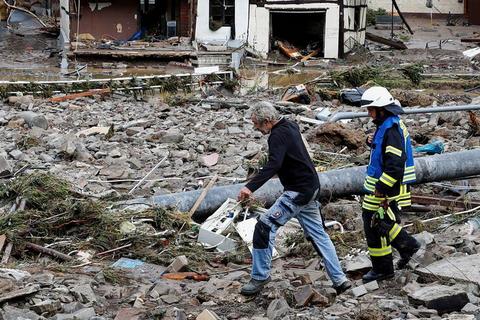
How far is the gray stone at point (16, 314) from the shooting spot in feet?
18.8

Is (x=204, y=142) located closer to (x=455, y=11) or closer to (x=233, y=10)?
(x=233, y=10)

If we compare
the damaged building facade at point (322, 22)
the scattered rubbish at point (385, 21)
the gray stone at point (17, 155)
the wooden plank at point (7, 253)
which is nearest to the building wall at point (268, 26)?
→ the damaged building facade at point (322, 22)

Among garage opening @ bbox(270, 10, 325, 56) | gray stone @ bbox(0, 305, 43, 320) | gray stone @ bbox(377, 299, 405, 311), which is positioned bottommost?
garage opening @ bbox(270, 10, 325, 56)

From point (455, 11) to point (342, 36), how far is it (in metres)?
15.5

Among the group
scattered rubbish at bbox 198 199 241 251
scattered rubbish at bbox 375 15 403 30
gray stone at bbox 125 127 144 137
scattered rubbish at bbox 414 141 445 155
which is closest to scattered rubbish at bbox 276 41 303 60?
scattered rubbish at bbox 375 15 403 30

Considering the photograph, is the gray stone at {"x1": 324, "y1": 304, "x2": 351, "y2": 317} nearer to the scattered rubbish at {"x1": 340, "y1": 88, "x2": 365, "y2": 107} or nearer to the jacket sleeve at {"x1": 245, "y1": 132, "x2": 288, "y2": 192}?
the jacket sleeve at {"x1": 245, "y1": 132, "x2": 288, "y2": 192}

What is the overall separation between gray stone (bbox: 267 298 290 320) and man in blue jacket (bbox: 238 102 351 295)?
0.43 meters

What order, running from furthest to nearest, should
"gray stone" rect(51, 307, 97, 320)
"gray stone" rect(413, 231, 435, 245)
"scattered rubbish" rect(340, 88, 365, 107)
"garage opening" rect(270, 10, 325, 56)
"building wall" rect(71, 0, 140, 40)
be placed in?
"garage opening" rect(270, 10, 325, 56)
"building wall" rect(71, 0, 140, 40)
"scattered rubbish" rect(340, 88, 365, 107)
"gray stone" rect(413, 231, 435, 245)
"gray stone" rect(51, 307, 97, 320)

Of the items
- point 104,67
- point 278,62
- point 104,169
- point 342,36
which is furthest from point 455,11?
point 104,169

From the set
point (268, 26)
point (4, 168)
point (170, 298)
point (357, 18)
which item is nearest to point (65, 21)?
point (268, 26)

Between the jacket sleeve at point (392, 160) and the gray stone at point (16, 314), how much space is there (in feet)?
9.24

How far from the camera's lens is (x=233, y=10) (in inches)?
1302

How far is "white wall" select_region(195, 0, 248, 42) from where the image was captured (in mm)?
32594

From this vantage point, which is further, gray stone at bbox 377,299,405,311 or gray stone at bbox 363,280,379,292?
gray stone at bbox 363,280,379,292
